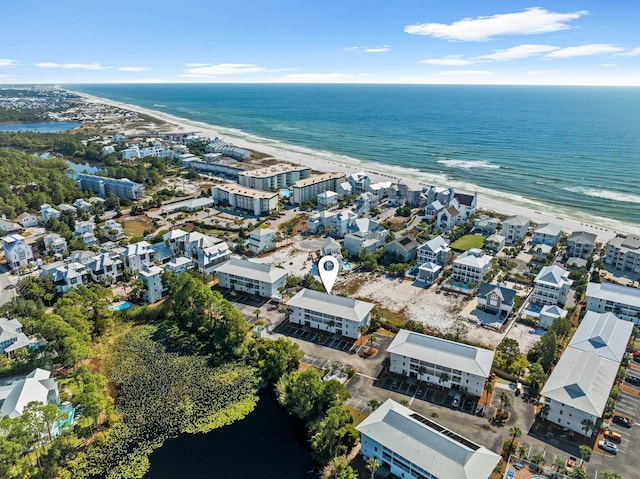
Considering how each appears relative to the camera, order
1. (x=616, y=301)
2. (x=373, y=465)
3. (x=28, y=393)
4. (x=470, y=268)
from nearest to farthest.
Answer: (x=373, y=465), (x=28, y=393), (x=616, y=301), (x=470, y=268)

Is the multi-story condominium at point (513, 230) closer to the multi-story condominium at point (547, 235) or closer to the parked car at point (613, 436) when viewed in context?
the multi-story condominium at point (547, 235)

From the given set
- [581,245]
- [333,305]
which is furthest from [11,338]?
[581,245]

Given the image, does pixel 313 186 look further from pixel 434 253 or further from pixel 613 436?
pixel 613 436

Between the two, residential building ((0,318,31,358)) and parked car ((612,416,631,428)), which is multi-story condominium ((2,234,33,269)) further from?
parked car ((612,416,631,428))

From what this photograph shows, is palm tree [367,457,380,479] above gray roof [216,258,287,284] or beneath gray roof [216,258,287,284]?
beneath

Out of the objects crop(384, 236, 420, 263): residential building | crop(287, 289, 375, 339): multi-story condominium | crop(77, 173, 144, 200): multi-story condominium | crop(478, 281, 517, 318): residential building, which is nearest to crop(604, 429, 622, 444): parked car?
crop(478, 281, 517, 318): residential building

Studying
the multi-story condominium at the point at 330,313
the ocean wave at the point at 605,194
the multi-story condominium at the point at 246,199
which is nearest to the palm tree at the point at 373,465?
the multi-story condominium at the point at 330,313
